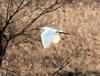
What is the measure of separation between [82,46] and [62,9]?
1.49 metres

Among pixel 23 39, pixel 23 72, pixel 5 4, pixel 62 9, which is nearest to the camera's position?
pixel 23 72

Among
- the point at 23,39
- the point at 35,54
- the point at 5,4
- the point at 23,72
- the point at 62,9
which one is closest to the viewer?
the point at 23,72

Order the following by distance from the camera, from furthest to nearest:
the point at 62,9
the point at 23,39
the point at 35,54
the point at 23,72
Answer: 1. the point at 62,9
2. the point at 35,54
3. the point at 23,39
4. the point at 23,72

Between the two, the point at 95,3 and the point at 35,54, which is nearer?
the point at 35,54

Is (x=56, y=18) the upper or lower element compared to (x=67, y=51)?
upper

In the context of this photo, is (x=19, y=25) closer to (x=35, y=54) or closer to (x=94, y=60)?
(x=35, y=54)

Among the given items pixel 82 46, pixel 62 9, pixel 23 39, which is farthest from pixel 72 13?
pixel 23 39

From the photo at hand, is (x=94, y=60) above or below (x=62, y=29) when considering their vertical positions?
below

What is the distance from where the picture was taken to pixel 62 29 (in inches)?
464

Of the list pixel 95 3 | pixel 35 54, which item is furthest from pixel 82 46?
pixel 95 3

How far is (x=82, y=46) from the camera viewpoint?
11359mm

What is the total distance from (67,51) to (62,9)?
5.61 feet

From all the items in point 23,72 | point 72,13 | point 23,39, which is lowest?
point 23,72

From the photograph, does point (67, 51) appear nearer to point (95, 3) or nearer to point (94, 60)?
point (94, 60)
